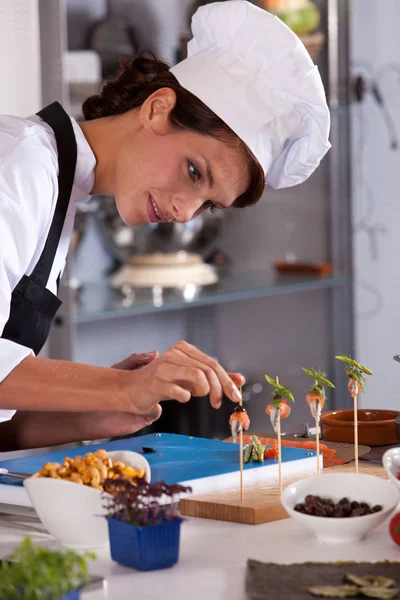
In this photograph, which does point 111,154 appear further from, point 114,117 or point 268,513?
point 268,513

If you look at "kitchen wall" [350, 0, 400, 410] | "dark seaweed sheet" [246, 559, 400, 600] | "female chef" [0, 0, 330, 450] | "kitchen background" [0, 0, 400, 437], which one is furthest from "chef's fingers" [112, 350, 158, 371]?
"kitchen wall" [350, 0, 400, 410]

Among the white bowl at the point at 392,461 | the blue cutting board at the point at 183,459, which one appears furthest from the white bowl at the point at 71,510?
the white bowl at the point at 392,461

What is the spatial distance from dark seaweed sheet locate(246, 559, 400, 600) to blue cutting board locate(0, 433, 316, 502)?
0.31 meters

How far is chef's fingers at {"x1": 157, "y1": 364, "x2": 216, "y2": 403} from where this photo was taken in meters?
1.29

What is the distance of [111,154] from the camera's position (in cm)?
178

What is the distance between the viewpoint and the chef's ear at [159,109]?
1.69 m

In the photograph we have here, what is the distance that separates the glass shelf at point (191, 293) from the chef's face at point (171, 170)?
107 centimetres

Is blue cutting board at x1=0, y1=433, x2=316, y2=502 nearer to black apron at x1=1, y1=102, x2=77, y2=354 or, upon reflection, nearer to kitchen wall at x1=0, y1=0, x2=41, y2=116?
black apron at x1=1, y1=102, x2=77, y2=354

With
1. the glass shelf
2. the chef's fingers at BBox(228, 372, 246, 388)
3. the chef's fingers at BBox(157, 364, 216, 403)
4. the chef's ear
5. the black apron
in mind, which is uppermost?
the chef's ear

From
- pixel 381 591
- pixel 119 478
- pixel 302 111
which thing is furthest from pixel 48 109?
pixel 381 591

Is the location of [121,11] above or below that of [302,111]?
above

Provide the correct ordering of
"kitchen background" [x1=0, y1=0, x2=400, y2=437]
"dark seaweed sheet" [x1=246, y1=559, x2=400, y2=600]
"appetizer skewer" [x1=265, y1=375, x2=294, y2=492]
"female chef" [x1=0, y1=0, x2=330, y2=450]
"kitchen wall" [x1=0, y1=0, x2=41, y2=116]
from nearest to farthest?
"dark seaweed sheet" [x1=246, y1=559, x2=400, y2=600] < "appetizer skewer" [x1=265, y1=375, x2=294, y2=492] < "female chef" [x1=0, y1=0, x2=330, y2=450] < "kitchen wall" [x1=0, y1=0, x2=41, y2=116] < "kitchen background" [x1=0, y1=0, x2=400, y2=437]

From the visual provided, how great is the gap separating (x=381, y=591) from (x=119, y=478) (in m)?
0.32

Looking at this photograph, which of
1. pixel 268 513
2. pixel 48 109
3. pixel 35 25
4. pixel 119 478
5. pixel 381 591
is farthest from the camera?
pixel 35 25
